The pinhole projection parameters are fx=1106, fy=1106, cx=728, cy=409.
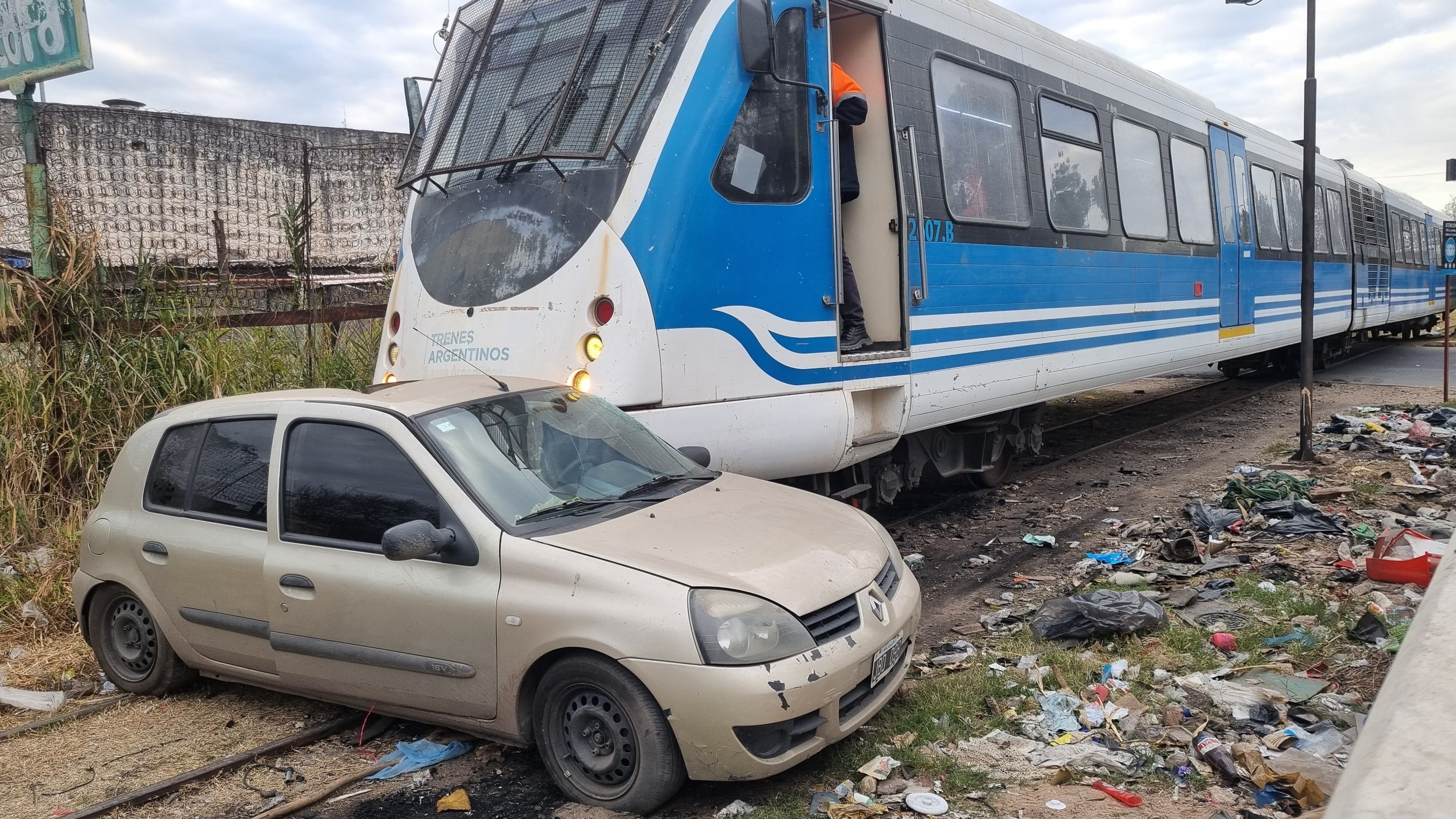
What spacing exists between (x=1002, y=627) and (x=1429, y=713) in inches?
126

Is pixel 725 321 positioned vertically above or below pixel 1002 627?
above

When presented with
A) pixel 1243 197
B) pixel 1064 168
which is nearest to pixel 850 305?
pixel 1064 168

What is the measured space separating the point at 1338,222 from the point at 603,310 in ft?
55.3

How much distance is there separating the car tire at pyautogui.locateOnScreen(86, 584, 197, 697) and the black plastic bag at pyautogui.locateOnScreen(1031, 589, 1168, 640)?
13.5 feet

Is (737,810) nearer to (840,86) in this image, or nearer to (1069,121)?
(840,86)

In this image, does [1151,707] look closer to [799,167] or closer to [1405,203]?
[799,167]

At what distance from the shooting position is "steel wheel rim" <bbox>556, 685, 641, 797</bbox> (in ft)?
12.5

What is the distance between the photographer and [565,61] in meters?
6.27

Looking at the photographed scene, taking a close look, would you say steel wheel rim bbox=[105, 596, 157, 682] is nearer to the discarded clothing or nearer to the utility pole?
the discarded clothing

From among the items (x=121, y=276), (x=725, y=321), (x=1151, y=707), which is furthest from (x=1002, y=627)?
(x=121, y=276)

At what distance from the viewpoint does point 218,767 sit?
4398mm

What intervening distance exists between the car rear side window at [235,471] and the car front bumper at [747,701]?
6.74 ft

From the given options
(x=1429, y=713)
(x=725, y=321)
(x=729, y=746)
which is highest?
(x=725, y=321)

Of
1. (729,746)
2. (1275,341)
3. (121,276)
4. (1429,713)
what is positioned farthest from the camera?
(1275,341)
